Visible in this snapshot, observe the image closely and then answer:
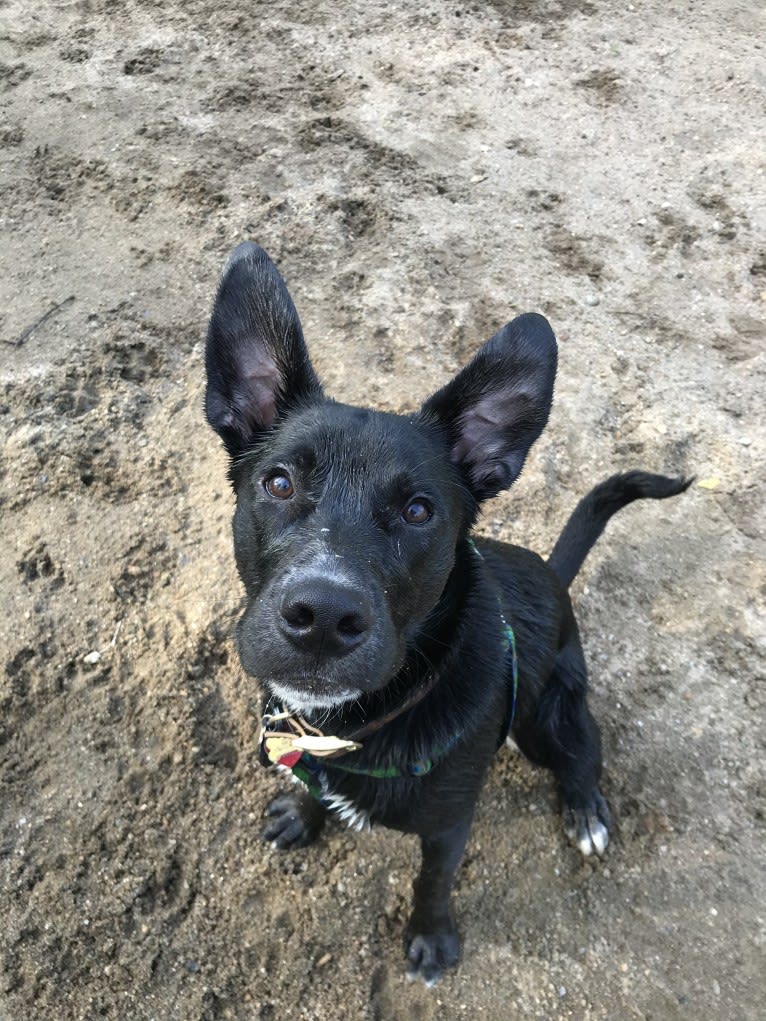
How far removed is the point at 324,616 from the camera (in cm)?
162

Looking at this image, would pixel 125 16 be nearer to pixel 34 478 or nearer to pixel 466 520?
pixel 34 478

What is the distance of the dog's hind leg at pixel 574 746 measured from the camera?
270 cm

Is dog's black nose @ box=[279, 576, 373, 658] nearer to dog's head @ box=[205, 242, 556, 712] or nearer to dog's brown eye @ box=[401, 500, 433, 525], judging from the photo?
dog's head @ box=[205, 242, 556, 712]

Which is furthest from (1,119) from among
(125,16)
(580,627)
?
(580,627)

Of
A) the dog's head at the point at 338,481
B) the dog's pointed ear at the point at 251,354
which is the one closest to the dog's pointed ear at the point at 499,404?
the dog's head at the point at 338,481

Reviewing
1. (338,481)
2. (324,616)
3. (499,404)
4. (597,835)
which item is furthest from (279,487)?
(597,835)

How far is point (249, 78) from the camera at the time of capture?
556 cm

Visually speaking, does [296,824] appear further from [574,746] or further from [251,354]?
[251,354]

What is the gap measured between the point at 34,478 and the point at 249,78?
3.92 meters

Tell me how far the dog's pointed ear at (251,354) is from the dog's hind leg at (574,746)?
1435 mm

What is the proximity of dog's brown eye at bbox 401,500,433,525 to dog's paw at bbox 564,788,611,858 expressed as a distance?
1471 mm

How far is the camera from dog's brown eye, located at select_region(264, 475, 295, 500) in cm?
196

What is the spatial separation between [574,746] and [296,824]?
3.61 feet

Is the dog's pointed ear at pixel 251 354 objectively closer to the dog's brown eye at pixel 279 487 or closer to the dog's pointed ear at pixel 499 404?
the dog's brown eye at pixel 279 487
